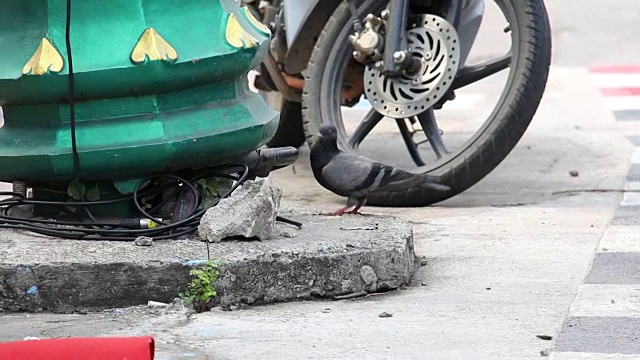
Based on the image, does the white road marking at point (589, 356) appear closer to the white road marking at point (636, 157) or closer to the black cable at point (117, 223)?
the black cable at point (117, 223)

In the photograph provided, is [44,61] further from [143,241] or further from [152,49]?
[143,241]

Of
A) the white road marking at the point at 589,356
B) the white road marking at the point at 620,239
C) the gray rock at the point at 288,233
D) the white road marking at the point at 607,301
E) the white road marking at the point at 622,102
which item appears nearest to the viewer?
the white road marking at the point at 589,356

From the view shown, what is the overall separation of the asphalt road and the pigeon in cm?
26

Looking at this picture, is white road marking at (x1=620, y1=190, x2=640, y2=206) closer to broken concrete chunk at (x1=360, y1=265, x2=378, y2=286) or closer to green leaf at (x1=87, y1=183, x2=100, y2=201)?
broken concrete chunk at (x1=360, y1=265, x2=378, y2=286)

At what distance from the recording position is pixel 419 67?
6160 mm

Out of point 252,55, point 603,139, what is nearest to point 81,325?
point 252,55

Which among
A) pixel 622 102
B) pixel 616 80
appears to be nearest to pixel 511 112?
pixel 622 102

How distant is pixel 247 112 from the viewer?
15.7 feet

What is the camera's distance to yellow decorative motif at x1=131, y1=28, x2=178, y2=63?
14.5 feet

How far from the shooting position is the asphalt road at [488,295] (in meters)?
3.70

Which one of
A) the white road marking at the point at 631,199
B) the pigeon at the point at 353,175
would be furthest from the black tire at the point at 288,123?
the white road marking at the point at 631,199

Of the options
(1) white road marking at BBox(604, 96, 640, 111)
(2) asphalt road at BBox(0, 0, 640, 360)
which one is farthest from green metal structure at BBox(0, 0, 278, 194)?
(1) white road marking at BBox(604, 96, 640, 111)

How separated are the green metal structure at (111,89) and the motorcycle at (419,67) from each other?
5.30ft

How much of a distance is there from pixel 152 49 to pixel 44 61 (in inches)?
14.6
